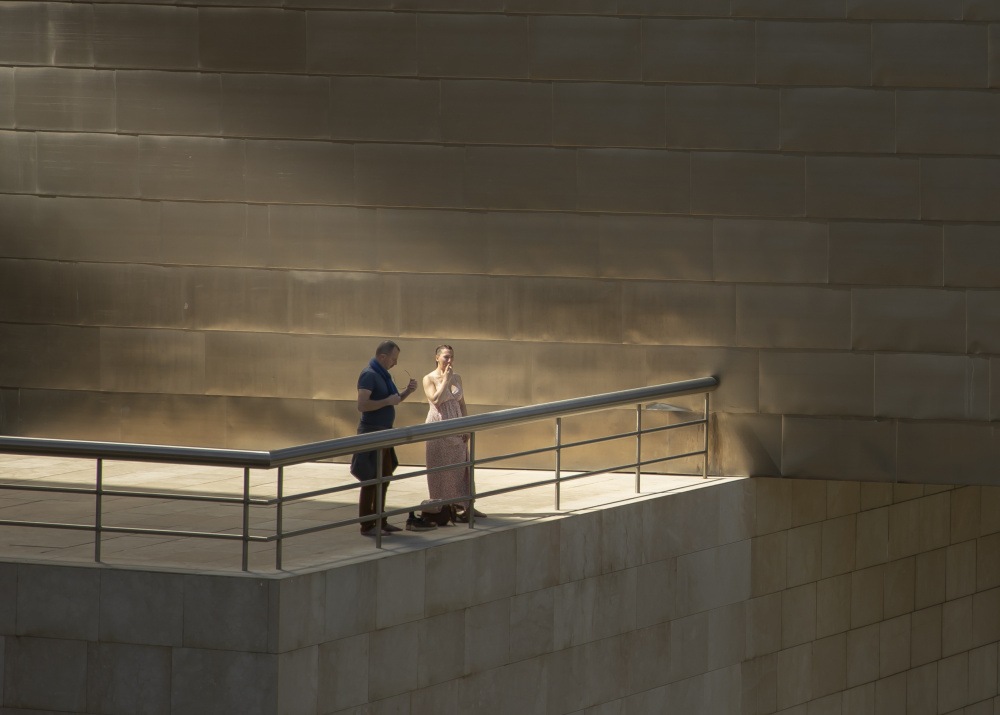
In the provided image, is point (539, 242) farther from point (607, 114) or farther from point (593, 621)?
point (593, 621)

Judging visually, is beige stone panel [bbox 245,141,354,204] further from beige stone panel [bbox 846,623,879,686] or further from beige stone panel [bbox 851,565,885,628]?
beige stone panel [bbox 846,623,879,686]

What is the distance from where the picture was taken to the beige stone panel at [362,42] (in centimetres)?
1310

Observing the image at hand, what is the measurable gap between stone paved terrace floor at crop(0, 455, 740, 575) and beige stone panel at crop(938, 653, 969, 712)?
489 cm

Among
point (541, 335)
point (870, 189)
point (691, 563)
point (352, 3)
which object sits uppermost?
point (352, 3)

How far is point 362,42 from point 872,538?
24.1ft

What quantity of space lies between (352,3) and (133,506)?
525 centimetres

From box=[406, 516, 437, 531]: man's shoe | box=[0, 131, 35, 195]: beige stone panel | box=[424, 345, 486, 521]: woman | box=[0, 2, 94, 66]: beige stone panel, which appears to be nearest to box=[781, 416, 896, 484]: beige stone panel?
box=[424, 345, 486, 521]: woman

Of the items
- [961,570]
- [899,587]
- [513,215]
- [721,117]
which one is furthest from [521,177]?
[961,570]

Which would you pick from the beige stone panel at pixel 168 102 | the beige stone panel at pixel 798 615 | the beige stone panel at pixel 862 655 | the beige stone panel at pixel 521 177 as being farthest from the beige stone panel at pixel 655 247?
the beige stone panel at pixel 862 655

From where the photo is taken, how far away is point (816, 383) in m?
12.7

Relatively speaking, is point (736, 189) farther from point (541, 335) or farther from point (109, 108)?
point (109, 108)

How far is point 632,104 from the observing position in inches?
504

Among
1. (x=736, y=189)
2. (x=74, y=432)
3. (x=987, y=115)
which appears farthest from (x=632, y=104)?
(x=74, y=432)

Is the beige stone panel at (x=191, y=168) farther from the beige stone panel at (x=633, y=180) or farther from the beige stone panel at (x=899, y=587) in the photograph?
the beige stone panel at (x=899, y=587)
